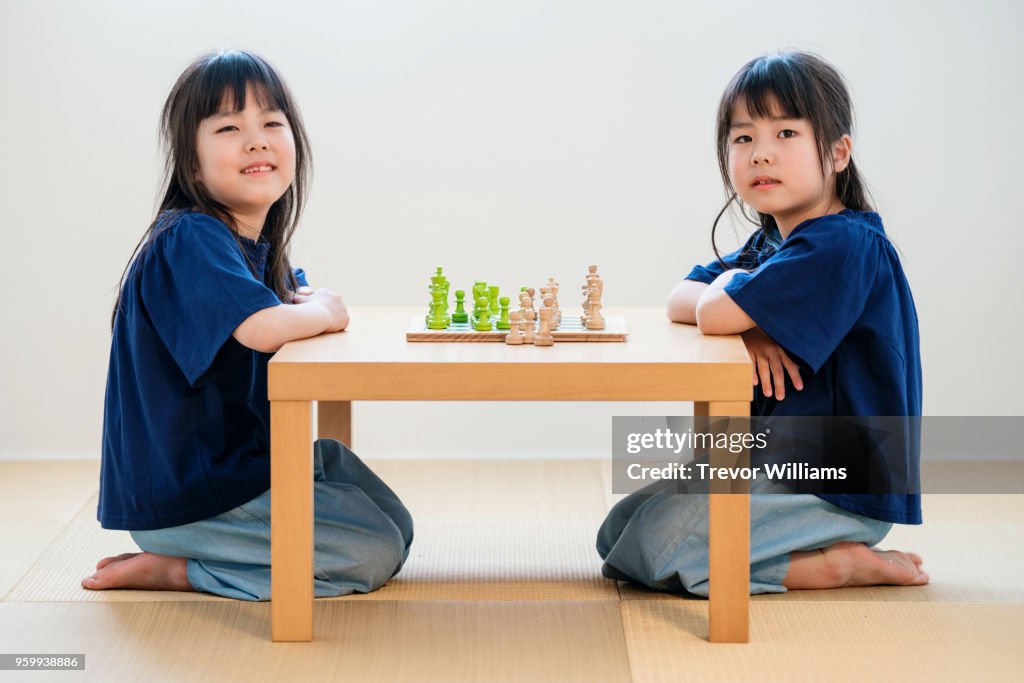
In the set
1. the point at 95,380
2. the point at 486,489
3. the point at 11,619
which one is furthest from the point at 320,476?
the point at 95,380

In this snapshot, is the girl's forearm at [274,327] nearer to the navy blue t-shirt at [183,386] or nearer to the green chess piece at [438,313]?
the navy blue t-shirt at [183,386]

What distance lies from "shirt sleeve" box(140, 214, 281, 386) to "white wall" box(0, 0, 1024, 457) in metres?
1.11

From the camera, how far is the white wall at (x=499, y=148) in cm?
290

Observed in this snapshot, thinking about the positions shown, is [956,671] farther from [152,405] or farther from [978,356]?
[978,356]

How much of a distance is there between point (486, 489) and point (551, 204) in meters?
0.67

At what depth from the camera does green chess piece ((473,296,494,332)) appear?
6.29 ft

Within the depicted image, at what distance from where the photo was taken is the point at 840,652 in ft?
5.68

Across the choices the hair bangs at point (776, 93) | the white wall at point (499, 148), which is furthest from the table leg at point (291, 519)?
the white wall at point (499, 148)

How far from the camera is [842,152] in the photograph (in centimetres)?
200

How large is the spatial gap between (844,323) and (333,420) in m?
0.97

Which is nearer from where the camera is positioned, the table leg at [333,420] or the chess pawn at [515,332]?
the chess pawn at [515,332]

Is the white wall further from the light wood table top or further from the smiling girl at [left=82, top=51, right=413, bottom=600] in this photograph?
the light wood table top

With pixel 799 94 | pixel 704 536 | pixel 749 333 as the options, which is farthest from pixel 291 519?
pixel 799 94

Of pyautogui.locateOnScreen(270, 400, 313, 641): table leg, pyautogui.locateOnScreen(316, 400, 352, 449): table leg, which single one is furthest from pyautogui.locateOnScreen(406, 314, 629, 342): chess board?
pyautogui.locateOnScreen(316, 400, 352, 449): table leg
